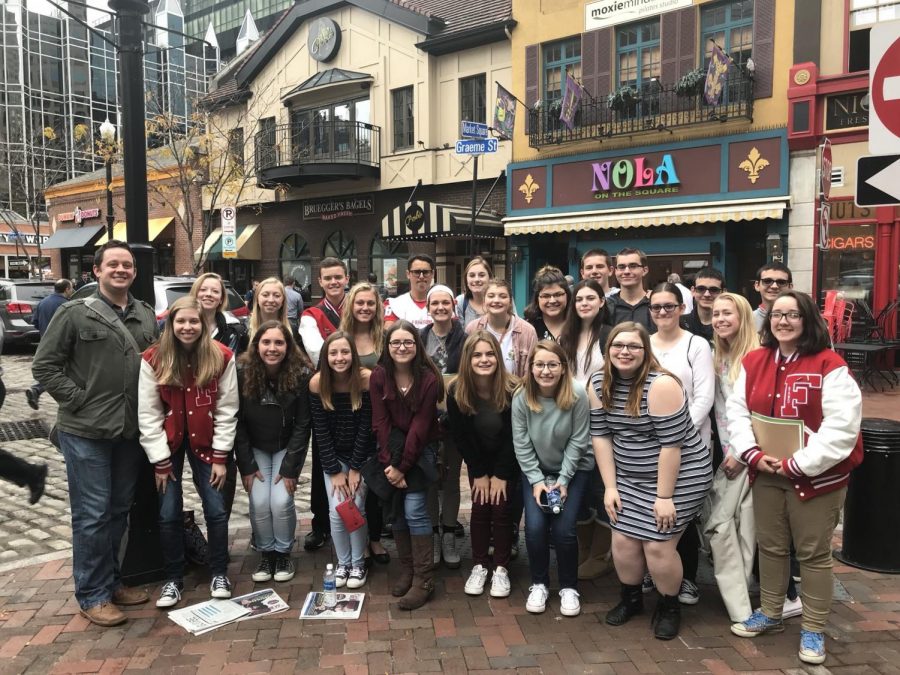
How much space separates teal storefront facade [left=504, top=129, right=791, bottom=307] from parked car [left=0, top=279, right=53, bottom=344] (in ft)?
36.0

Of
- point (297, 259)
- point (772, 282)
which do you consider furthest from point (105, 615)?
point (297, 259)

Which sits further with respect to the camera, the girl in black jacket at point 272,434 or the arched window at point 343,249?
the arched window at point 343,249

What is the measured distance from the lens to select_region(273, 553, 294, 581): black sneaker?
164 inches

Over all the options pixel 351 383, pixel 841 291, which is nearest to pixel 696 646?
pixel 351 383

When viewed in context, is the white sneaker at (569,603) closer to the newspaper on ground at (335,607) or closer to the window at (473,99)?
the newspaper on ground at (335,607)

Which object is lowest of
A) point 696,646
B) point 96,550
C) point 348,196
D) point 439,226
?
point 696,646

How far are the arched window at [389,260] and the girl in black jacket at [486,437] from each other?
46.8 feet

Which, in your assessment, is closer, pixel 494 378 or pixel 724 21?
pixel 494 378

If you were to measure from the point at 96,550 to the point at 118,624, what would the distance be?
409 millimetres

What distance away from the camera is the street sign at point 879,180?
137 inches

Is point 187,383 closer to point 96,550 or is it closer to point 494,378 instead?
point 96,550

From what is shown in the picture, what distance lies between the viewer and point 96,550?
144 inches

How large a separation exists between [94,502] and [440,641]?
1978 millimetres

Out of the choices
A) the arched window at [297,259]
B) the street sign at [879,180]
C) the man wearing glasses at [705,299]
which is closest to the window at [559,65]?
the arched window at [297,259]
